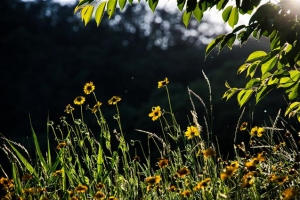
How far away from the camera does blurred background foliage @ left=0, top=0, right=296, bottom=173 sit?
1526cm

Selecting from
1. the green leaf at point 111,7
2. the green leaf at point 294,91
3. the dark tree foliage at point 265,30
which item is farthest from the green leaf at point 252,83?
the green leaf at point 111,7

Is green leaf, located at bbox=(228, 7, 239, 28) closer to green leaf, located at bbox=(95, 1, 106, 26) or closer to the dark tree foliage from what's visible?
the dark tree foliage

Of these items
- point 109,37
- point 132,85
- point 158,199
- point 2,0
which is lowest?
point 158,199

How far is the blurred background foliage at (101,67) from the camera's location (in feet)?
50.1

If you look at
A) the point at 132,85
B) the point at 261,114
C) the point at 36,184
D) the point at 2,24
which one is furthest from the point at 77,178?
the point at 2,24

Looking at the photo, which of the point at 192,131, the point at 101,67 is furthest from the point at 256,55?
the point at 101,67

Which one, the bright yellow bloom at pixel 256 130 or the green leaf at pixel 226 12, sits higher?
the green leaf at pixel 226 12

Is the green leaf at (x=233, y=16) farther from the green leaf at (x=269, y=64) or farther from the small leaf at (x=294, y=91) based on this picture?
the small leaf at (x=294, y=91)

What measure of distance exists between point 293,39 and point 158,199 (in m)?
1.32

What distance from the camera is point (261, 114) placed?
43.9 feet

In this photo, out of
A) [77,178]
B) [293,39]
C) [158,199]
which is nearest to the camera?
[293,39]

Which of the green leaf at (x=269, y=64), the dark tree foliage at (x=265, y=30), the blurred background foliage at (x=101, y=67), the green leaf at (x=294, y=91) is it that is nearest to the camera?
the dark tree foliage at (x=265, y=30)

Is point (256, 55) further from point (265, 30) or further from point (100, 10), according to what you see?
point (100, 10)

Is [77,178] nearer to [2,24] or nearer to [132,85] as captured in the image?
[132,85]
